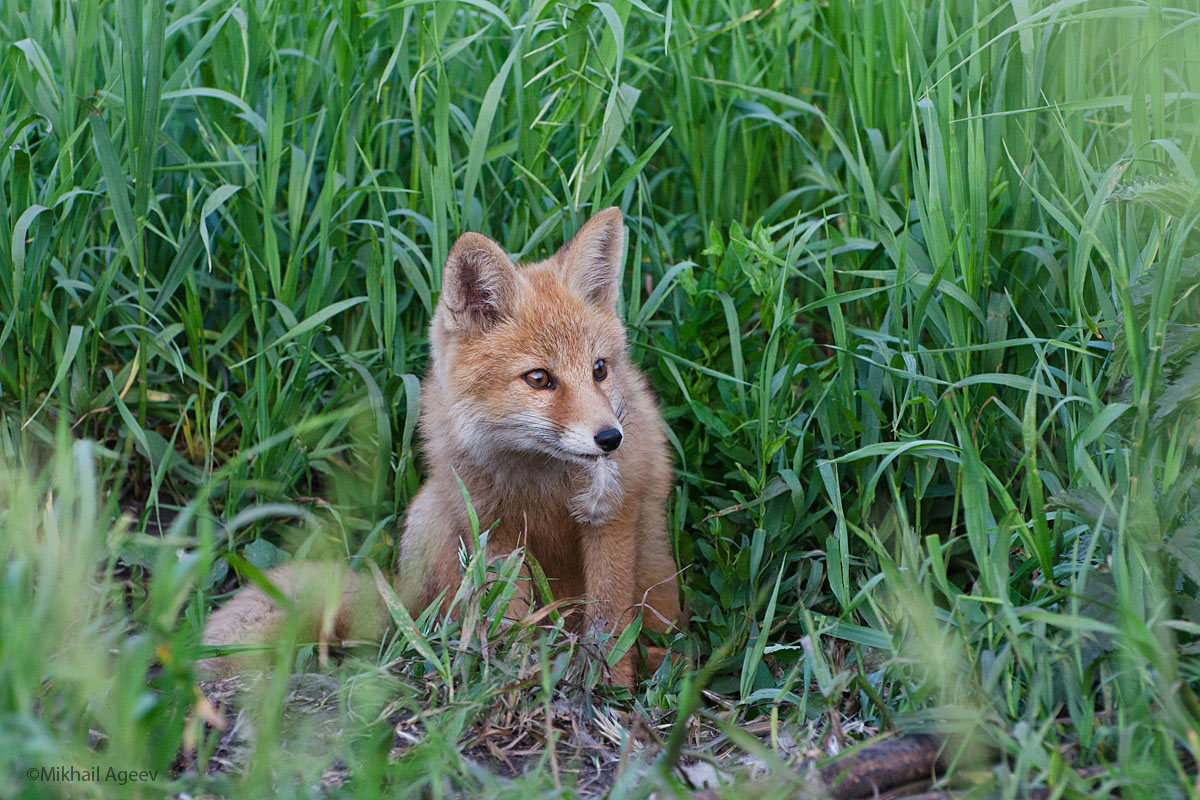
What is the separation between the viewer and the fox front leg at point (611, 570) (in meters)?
3.07

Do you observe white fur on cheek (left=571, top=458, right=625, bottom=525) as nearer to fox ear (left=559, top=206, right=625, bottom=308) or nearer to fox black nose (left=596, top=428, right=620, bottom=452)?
fox black nose (left=596, top=428, right=620, bottom=452)

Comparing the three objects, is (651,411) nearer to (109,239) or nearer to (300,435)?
(300,435)

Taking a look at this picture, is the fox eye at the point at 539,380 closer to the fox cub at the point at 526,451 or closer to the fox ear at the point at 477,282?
the fox cub at the point at 526,451

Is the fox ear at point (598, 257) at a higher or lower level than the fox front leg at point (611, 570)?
higher

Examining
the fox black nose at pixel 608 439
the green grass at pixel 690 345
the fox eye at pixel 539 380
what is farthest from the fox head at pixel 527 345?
the green grass at pixel 690 345

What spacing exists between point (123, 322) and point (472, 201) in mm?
1333

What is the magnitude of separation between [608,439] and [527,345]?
515 mm

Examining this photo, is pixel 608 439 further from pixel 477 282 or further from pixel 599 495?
pixel 477 282

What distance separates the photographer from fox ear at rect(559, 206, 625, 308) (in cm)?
314

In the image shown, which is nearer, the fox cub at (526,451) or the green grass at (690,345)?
the green grass at (690,345)

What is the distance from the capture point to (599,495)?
3.02 metres

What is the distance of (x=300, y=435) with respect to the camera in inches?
140

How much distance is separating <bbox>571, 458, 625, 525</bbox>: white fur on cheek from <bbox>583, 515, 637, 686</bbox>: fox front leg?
44mm

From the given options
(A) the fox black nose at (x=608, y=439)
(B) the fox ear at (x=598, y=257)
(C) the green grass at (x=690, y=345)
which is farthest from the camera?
(B) the fox ear at (x=598, y=257)
